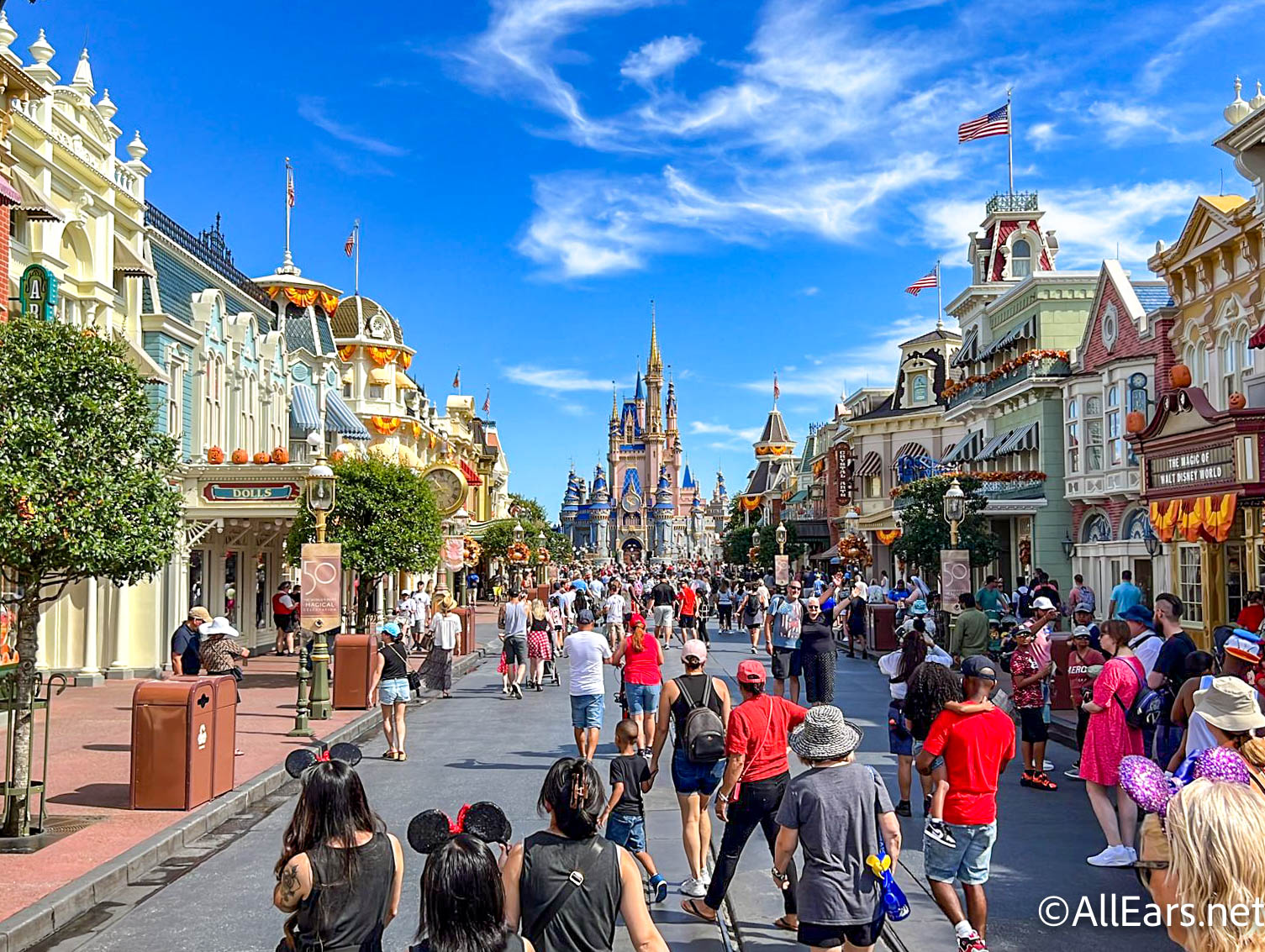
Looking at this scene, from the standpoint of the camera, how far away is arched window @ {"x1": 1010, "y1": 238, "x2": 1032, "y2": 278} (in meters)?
38.1

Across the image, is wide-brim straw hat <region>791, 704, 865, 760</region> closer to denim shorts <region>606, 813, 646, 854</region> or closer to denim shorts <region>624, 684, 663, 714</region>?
denim shorts <region>606, 813, 646, 854</region>

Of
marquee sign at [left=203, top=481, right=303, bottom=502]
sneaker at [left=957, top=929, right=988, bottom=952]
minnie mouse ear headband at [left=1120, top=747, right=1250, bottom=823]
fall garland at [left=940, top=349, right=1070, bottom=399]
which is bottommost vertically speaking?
sneaker at [left=957, top=929, right=988, bottom=952]

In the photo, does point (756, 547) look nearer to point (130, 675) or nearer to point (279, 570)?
point (279, 570)

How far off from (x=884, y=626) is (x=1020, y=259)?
19.5 meters

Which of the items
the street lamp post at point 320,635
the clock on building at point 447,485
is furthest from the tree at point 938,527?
the street lamp post at point 320,635

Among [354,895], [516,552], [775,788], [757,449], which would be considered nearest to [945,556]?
[775,788]

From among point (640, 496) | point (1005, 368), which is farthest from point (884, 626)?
point (640, 496)

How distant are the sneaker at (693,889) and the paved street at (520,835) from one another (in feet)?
0.53

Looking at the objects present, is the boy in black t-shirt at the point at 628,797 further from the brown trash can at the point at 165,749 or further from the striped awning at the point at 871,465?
the striped awning at the point at 871,465

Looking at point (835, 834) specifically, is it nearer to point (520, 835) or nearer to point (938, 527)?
point (520, 835)

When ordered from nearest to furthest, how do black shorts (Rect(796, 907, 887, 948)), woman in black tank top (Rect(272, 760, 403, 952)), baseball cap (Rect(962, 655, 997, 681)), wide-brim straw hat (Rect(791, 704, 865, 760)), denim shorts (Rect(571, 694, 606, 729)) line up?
woman in black tank top (Rect(272, 760, 403, 952)), black shorts (Rect(796, 907, 887, 948)), wide-brim straw hat (Rect(791, 704, 865, 760)), baseball cap (Rect(962, 655, 997, 681)), denim shorts (Rect(571, 694, 606, 729))

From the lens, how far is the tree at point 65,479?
28.8 feet

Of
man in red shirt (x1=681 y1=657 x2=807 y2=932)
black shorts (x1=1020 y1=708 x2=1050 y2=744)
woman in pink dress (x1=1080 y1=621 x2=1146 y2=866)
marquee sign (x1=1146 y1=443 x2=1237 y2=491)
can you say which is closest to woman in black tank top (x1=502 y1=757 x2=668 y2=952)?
man in red shirt (x1=681 y1=657 x2=807 y2=932)

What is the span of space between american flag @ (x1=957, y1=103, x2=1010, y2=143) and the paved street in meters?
26.2
